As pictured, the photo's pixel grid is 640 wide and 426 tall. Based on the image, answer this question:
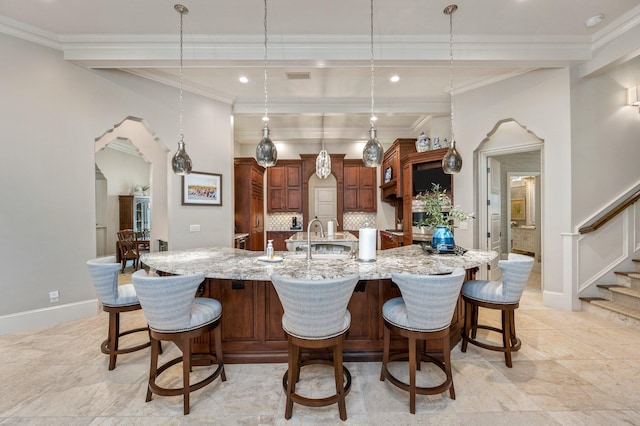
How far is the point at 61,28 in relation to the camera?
309cm

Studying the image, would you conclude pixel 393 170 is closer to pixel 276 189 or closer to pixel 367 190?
pixel 367 190

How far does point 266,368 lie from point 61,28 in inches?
168

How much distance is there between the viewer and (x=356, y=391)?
200 centimetres

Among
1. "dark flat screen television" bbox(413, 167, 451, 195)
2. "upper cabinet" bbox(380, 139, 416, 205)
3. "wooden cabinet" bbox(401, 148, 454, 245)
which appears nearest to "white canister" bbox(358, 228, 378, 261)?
"dark flat screen television" bbox(413, 167, 451, 195)

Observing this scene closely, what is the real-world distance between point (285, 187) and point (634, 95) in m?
6.20

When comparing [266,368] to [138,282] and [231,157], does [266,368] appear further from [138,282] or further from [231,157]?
[231,157]

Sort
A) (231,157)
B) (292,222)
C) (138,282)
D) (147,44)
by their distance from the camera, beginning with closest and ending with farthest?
(138,282) < (147,44) < (231,157) < (292,222)

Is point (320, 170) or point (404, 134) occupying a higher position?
point (404, 134)

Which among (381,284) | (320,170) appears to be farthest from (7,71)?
(381,284)

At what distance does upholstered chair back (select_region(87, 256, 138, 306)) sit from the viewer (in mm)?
2215

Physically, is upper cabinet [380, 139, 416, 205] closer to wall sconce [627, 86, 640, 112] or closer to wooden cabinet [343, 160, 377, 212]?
wooden cabinet [343, 160, 377, 212]

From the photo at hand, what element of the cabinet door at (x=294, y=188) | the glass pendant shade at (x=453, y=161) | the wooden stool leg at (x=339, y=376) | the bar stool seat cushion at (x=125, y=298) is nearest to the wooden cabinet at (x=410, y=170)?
the glass pendant shade at (x=453, y=161)

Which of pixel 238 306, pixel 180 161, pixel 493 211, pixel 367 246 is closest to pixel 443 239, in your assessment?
pixel 367 246

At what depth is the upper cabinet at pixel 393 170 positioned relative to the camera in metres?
5.43
